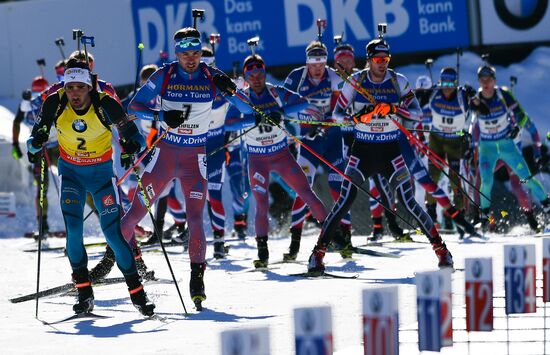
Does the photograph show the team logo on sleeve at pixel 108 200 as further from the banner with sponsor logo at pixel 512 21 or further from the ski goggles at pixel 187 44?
the banner with sponsor logo at pixel 512 21

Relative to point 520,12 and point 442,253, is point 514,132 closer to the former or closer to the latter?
point 442,253

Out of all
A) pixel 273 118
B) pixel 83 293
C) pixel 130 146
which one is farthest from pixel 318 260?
pixel 130 146

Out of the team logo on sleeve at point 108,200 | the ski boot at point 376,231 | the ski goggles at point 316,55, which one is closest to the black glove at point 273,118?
the team logo on sleeve at point 108,200

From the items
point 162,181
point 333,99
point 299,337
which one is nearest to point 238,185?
point 333,99

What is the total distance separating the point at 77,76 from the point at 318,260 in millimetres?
3257

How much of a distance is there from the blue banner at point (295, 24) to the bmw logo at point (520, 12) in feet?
2.05

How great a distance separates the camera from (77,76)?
9656 millimetres

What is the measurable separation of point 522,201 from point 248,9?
783 cm

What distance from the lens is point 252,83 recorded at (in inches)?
512

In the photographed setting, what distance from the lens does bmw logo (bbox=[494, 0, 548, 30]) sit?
2141 cm

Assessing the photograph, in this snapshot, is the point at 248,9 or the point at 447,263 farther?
the point at 248,9

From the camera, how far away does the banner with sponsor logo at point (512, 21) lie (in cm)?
2142

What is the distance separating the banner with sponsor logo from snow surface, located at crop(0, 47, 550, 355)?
19.4 feet

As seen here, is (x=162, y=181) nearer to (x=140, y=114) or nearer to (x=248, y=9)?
(x=140, y=114)
